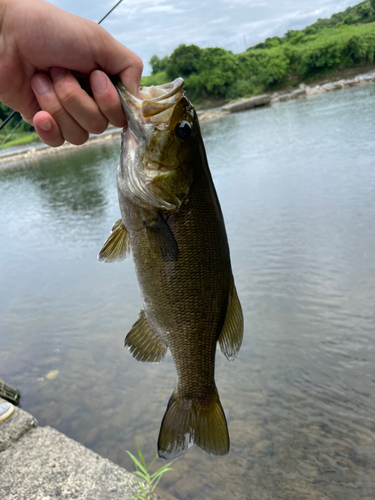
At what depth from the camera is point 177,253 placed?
1.64m

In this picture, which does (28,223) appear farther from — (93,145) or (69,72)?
(93,145)

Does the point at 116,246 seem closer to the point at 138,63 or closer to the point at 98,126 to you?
the point at 98,126

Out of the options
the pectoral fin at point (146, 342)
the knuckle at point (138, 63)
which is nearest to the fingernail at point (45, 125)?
the knuckle at point (138, 63)

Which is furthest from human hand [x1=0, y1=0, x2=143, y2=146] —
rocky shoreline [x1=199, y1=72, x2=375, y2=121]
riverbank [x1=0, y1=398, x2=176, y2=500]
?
rocky shoreline [x1=199, y1=72, x2=375, y2=121]

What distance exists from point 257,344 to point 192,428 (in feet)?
12.5

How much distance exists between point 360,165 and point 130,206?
11.1 metres

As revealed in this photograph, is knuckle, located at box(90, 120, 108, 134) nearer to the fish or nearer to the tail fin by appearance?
the fish

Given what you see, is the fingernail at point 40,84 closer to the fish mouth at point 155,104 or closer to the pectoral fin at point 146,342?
the fish mouth at point 155,104

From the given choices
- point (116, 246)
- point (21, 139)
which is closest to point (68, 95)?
point (116, 246)

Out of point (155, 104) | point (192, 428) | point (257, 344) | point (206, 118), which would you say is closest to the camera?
point (155, 104)

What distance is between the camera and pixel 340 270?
665cm

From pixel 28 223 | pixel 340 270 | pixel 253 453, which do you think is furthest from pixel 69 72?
pixel 28 223

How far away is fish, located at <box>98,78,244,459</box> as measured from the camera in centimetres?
156

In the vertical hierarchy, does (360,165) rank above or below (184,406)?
below
